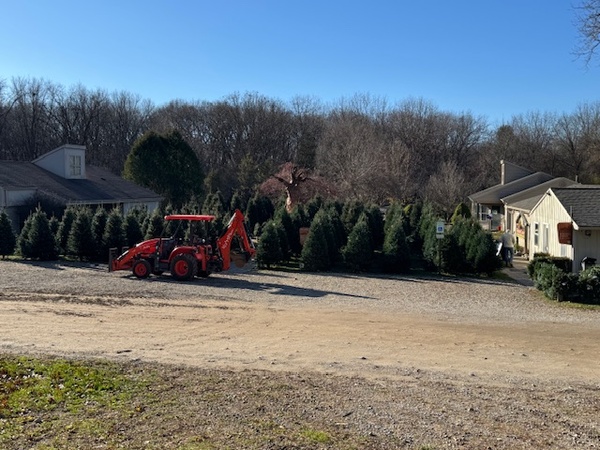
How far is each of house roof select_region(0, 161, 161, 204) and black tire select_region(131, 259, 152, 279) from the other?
1387cm

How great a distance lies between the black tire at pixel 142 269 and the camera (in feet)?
68.0

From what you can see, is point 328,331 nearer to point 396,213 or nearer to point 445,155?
point 396,213

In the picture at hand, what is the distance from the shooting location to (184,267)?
20.1 metres

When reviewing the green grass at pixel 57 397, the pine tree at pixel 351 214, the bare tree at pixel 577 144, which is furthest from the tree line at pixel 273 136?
the green grass at pixel 57 397

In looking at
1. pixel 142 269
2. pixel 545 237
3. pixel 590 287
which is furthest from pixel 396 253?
pixel 142 269

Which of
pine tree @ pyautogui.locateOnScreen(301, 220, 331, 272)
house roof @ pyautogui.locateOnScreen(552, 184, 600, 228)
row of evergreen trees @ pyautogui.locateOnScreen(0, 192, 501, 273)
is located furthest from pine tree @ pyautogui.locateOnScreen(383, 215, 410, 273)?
house roof @ pyautogui.locateOnScreen(552, 184, 600, 228)

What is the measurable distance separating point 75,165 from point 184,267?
2175cm

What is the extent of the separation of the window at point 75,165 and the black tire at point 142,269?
1998cm

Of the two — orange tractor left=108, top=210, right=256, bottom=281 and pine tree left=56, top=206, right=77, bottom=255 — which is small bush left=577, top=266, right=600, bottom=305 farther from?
pine tree left=56, top=206, right=77, bottom=255

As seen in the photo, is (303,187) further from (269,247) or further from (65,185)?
(269,247)

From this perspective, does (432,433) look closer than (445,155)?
Yes

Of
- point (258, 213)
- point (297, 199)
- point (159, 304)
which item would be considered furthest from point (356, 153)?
point (159, 304)

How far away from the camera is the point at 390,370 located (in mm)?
9492

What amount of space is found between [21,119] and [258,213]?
3660cm
